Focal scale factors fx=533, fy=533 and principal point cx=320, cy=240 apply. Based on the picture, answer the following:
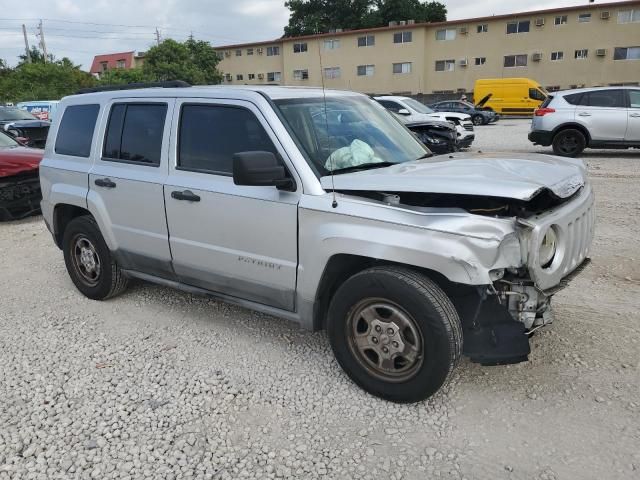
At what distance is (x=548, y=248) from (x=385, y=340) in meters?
1.07

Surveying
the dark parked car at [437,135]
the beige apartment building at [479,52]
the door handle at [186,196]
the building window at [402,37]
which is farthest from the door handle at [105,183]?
the building window at [402,37]

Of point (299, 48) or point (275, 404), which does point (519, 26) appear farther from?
point (275, 404)

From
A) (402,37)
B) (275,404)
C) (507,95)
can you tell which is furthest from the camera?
(402,37)

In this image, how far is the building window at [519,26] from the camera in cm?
4260

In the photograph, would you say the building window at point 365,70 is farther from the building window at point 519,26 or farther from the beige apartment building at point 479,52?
the building window at point 519,26

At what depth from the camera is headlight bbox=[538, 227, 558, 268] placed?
118 inches

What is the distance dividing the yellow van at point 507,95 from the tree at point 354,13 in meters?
30.3

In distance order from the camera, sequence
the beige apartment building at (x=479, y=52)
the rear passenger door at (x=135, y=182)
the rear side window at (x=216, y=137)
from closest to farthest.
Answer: the rear side window at (x=216, y=137), the rear passenger door at (x=135, y=182), the beige apartment building at (x=479, y=52)

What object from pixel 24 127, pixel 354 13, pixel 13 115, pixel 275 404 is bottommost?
pixel 275 404

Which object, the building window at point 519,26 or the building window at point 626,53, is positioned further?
the building window at point 519,26

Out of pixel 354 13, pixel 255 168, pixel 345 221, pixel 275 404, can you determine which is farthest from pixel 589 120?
pixel 354 13

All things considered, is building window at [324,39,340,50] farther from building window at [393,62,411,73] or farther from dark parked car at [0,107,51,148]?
dark parked car at [0,107,51,148]

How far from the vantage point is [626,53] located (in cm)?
3978

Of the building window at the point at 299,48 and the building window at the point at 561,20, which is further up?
the building window at the point at 561,20
